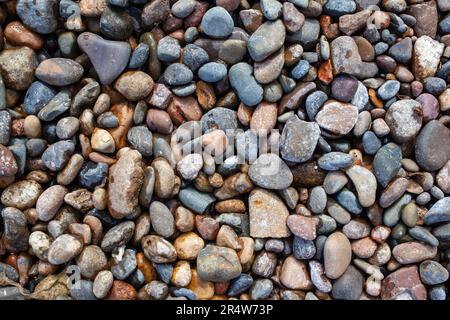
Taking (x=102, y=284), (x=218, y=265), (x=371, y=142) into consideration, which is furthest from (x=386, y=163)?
(x=102, y=284)

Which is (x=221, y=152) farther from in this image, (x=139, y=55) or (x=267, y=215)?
(x=139, y=55)

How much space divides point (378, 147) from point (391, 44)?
0.35m

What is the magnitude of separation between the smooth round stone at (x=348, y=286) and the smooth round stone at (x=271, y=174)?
32 cm

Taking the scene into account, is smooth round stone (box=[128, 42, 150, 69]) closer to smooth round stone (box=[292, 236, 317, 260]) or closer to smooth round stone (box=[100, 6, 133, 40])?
smooth round stone (box=[100, 6, 133, 40])

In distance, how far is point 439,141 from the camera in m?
1.43

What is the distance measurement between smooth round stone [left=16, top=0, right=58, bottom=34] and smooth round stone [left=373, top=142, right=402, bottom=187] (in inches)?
42.7

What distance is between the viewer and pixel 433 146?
142 cm

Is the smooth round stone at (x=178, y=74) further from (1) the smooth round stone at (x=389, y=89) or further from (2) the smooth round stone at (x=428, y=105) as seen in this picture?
(2) the smooth round stone at (x=428, y=105)

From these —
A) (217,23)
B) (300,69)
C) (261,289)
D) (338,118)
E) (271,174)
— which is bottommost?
(261,289)

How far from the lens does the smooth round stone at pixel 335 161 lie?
1.37m

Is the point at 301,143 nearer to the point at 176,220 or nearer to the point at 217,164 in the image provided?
the point at 217,164

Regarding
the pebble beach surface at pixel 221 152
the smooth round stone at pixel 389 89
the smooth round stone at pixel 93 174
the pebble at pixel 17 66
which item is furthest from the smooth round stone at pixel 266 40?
the pebble at pixel 17 66

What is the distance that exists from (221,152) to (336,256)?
0.46 meters

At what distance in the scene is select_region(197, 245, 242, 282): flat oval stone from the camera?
1319 millimetres
